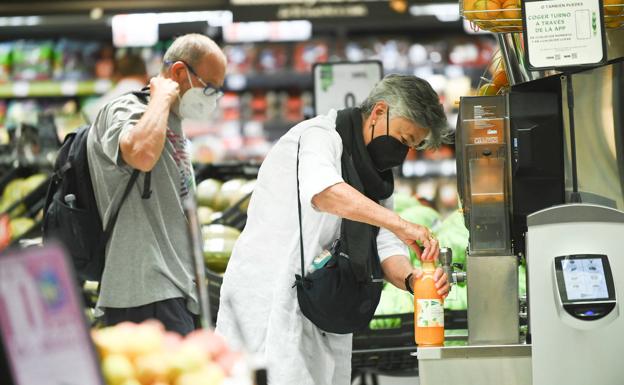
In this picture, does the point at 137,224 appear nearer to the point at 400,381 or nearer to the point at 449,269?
the point at 449,269

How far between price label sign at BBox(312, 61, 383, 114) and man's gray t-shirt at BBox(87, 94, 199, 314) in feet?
6.01

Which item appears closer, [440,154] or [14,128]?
[14,128]

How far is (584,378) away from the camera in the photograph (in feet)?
8.15

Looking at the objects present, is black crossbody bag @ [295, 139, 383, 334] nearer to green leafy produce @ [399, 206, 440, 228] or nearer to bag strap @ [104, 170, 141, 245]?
bag strap @ [104, 170, 141, 245]

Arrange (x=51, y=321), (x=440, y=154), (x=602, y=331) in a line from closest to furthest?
(x=51, y=321) < (x=602, y=331) < (x=440, y=154)

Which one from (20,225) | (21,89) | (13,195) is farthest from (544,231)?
(21,89)

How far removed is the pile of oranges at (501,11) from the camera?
112 inches

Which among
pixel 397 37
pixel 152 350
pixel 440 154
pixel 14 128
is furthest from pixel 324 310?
pixel 397 37

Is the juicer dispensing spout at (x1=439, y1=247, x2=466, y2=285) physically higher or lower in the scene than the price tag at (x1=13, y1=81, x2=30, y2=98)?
lower

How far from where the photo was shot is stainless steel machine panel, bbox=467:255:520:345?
8.90ft

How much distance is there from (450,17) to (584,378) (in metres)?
6.68

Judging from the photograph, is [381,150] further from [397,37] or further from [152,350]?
[397,37]

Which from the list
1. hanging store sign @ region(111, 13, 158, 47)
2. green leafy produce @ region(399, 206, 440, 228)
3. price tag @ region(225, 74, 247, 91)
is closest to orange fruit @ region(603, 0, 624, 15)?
green leafy produce @ region(399, 206, 440, 228)

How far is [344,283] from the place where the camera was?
2.96m
